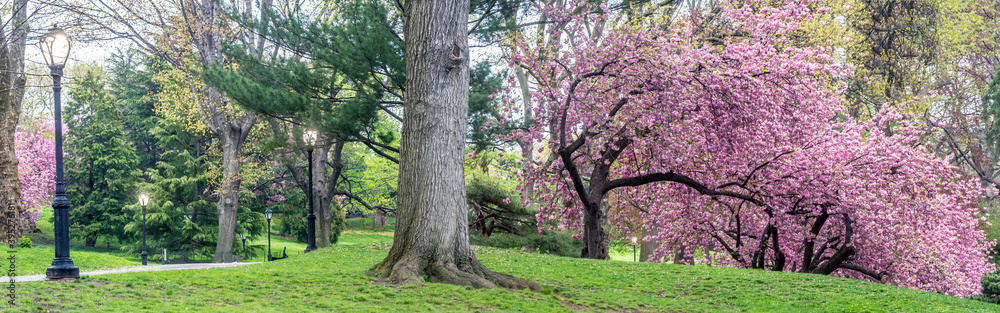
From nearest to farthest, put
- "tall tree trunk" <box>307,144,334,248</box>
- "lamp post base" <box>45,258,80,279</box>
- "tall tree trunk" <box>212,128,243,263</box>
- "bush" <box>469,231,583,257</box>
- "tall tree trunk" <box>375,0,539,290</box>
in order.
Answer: "lamp post base" <box>45,258,80,279</box>
"tall tree trunk" <box>375,0,539,290</box>
"bush" <box>469,231,583,257</box>
"tall tree trunk" <box>307,144,334,248</box>
"tall tree trunk" <box>212,128,243,263</box>

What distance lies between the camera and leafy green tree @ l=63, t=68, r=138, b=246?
29.6m

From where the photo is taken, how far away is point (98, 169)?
3039 cm

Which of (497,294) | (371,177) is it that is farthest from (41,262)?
(371,177)

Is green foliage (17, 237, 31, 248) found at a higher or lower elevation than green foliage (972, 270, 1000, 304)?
higher

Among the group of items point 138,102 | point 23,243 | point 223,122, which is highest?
point 138,102

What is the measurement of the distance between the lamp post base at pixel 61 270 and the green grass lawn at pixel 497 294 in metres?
0.37

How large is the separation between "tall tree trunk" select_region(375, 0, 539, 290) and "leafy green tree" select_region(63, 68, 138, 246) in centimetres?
2647

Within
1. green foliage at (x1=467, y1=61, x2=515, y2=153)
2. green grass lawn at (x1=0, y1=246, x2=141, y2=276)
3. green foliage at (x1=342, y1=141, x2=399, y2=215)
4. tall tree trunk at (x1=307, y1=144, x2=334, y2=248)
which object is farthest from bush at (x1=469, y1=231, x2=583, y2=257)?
green foliage at (x1=342, y1=141, x2=399, y2=215)

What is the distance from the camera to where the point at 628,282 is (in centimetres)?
992

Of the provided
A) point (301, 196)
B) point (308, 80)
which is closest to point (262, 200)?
point (301, 196)

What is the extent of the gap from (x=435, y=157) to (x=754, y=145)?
6.61m

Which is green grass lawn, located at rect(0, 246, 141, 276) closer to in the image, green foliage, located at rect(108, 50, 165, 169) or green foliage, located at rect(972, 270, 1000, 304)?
green foliage, located at rect(108, 50, 165, 169)

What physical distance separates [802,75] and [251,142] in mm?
19744

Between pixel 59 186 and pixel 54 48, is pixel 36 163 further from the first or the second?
pixel 59 186
